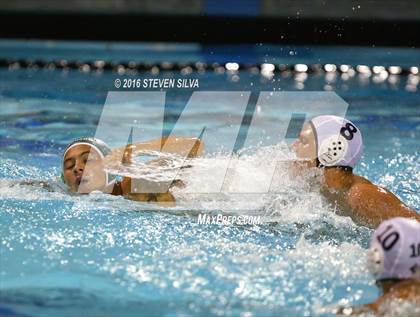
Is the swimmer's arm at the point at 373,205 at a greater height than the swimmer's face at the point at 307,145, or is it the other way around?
the swimmer's face at the point at 307,145

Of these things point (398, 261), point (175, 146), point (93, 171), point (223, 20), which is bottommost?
point (223, 20)

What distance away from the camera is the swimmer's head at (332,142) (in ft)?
13.0

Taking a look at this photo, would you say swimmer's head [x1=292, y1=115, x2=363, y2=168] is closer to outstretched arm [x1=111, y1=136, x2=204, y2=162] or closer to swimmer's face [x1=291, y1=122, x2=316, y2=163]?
swimmer's face [x1=291, y1=122, x2=316, y2=163]

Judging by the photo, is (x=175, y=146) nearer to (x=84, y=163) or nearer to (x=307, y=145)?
Answer: (x=84, y=163)

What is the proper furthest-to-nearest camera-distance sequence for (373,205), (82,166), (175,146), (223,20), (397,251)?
(223,20)
(175,146)
(82,166)
(373,205)
(397,251)

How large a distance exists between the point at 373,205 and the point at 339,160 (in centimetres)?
30

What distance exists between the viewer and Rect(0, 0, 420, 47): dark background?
37.7 ft

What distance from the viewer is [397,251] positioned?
2656 mm

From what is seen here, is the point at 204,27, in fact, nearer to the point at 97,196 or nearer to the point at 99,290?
the point at 97,196

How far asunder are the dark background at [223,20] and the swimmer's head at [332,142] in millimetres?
7578

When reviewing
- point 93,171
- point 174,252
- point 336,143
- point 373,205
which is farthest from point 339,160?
point 93,171

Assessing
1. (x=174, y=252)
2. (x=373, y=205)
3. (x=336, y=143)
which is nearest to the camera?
(x=174, y=252)

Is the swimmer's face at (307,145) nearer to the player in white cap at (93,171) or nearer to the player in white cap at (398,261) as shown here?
the player in white cap at (93,171)

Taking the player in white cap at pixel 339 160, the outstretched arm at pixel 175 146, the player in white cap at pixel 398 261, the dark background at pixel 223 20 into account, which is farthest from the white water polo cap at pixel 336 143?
the dark background at pixel 223 20
